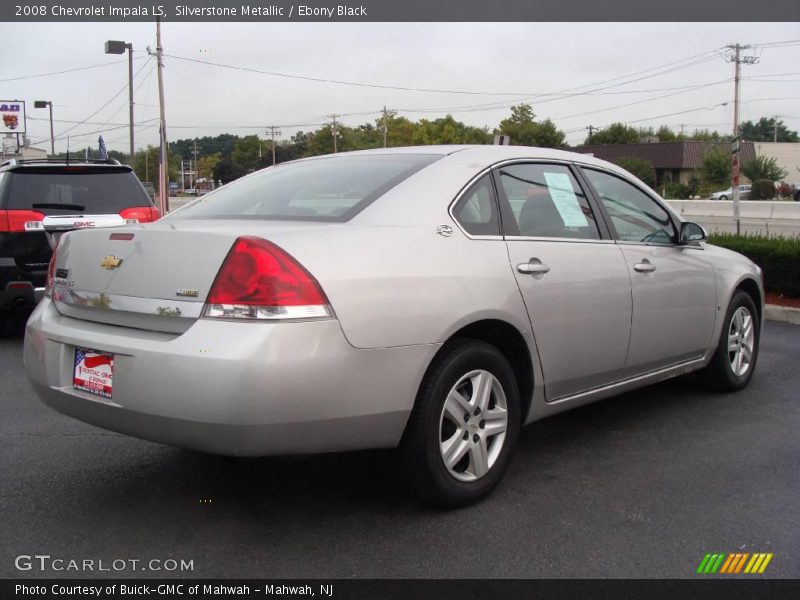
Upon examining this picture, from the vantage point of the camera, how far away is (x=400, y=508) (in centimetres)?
362

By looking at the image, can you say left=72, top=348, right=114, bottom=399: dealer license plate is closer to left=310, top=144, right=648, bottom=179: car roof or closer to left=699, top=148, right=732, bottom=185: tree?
left=310, top=144, right=648, bottom=179: car roof

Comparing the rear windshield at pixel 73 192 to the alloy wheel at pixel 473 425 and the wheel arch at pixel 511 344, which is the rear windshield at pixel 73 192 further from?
the alloy wheel at pixel 473 425

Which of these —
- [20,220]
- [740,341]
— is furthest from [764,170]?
[20,220]

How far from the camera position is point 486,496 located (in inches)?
146

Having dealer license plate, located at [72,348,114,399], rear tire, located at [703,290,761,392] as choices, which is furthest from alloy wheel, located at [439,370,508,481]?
rear tire, located at [703,290,761,392]

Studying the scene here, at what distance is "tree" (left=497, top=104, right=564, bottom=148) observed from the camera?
173 feet

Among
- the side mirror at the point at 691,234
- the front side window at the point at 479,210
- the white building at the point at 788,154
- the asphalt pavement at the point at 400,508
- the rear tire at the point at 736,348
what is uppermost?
the white building at the point at 788,154

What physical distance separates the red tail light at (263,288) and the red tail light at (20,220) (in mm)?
5306

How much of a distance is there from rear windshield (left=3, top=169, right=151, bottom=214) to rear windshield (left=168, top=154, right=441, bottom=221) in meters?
3.88

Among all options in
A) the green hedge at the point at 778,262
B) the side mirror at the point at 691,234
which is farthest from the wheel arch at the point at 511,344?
the green hedge at the point at 778,262

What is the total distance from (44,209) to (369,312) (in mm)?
5657

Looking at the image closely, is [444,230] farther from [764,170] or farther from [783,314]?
[764,170]

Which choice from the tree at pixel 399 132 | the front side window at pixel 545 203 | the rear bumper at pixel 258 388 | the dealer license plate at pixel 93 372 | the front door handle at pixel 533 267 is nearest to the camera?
the rear bumper at pixel 258 388

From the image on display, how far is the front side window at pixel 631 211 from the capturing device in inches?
185
